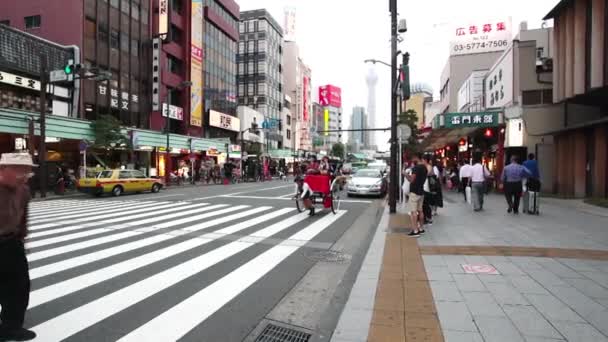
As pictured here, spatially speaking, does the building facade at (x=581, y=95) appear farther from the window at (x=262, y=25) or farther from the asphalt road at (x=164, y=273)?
the window at (x=262, y=25)

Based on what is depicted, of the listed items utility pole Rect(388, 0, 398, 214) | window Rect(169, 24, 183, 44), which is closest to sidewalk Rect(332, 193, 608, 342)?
utility pole Rect(388, 0, 398, 214)

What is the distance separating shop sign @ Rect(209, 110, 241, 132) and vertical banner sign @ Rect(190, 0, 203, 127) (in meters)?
1.94

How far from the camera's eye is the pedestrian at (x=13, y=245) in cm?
345

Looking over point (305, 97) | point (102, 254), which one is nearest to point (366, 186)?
point (102, 254)

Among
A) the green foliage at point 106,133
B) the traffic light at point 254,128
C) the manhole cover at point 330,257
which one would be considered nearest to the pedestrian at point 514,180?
the manhole cover at point 330,257

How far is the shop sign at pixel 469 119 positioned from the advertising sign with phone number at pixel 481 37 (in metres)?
33.4

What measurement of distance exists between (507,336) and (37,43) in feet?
97.7

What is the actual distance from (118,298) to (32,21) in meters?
33.0

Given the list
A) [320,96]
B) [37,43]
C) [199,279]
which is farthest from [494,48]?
[320,96]

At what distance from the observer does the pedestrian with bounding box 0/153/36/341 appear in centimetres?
345

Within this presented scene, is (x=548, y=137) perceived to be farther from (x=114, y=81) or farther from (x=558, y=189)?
(x=114, y=81)

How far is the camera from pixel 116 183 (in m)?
20.6

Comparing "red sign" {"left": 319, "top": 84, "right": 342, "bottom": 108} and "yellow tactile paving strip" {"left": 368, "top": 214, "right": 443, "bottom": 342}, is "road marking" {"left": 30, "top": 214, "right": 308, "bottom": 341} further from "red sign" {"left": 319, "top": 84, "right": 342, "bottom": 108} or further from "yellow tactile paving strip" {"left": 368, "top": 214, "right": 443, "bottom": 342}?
"red sign" {"left": 319, "top": 84, "right": 342, "bottom": 108}

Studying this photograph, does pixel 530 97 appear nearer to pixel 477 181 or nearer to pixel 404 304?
pixel 477 181
